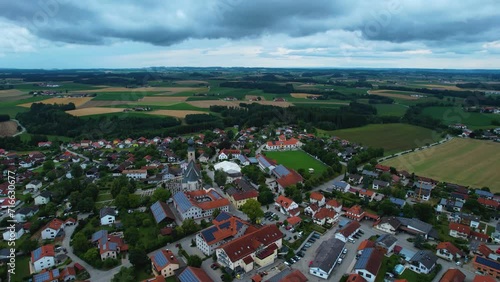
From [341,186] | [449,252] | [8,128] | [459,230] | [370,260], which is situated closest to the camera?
[370,260]

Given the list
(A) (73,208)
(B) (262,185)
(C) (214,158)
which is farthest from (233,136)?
(A) (73,208)

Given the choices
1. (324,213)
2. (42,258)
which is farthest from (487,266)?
(42,258)

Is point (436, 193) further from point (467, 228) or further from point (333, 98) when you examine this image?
point (333, 98)

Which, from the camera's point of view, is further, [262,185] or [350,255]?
[262,185]

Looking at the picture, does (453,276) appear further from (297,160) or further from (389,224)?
(297,160)

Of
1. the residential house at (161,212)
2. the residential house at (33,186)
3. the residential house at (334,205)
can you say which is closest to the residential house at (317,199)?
the residential house at (334,205)

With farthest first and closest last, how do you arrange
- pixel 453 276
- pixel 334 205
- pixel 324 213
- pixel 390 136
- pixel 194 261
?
1. pixel 390 136
2. pixel 334 205
3. pixel 324 213
4. pixel 194 261
5. pixel 453 276

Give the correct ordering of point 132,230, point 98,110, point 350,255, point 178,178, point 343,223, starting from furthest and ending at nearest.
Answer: point 98,110 < point 178,178 < point 343,223 < point 132,230 < point 350,255
